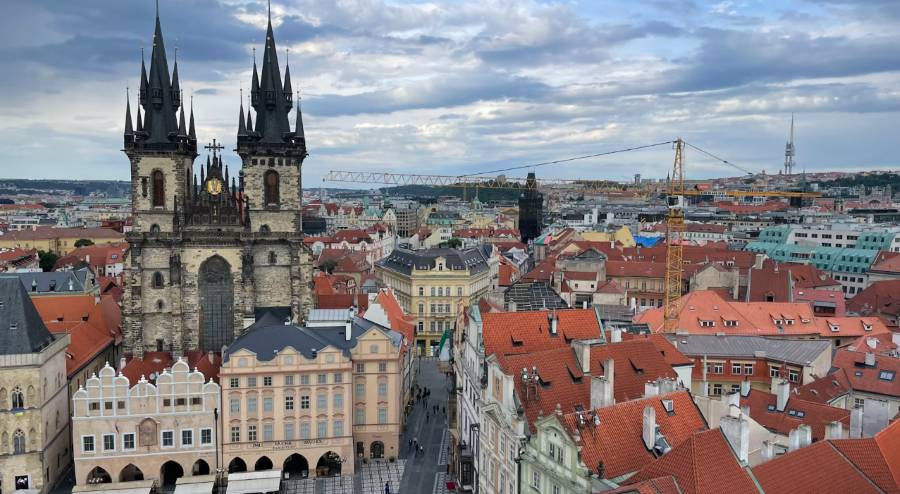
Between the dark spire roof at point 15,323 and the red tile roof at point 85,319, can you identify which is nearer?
the dark spire roof at point 15,323

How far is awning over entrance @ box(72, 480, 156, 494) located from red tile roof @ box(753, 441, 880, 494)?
48.2m

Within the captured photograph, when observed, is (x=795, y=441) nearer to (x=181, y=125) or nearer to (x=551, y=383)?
(x=551, y=383)

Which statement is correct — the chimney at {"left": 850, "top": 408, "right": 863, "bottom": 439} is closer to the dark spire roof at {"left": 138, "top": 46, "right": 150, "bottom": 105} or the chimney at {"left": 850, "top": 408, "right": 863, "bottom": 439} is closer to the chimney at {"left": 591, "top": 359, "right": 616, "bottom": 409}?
the chimney at {"left": 591, "top": 359, "right": 616, "bottom": 409}

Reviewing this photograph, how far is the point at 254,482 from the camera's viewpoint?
63844mm

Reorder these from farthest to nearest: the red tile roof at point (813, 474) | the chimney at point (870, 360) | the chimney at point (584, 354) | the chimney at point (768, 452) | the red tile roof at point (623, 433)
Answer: the chimney at point (870, 360)
the chimney at point (584, 354)
the red tile roof at point (623, 433)
the chimney at point (768, 452)
the red tile roof at point (813, 474)

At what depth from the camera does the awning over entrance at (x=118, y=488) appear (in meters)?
61.9

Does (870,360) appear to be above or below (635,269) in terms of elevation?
above

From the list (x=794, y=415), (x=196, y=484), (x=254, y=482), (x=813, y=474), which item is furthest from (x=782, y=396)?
(x=196, y=484)

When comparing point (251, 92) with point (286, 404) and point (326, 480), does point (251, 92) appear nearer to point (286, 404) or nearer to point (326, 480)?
point (286, 404)

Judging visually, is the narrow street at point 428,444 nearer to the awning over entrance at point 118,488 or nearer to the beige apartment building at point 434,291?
the awning over entrance at point 118,488

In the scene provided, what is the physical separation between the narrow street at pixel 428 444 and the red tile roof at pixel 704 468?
32.9 meters

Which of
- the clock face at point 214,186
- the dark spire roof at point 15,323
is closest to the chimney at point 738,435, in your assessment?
the dark spire roof at point 15,323

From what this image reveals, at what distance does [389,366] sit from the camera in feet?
237

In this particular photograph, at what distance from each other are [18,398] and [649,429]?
169 feet
